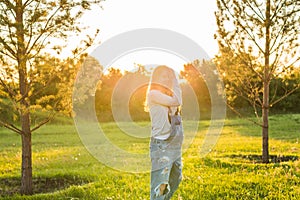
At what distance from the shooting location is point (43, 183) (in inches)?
340

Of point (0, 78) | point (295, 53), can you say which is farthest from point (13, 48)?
point (295, 53)

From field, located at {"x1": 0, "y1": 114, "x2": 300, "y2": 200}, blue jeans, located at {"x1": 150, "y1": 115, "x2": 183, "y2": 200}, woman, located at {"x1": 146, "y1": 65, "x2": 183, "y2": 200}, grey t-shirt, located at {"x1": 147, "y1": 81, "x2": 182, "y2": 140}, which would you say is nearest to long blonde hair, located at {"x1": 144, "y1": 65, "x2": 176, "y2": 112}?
woman, located at {"x1": 146, "y1": 65, "x2": 183, "y2": 200}

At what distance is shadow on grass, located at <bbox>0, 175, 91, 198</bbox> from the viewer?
7883 mm

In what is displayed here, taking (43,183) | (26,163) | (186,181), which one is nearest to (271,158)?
(186,181)

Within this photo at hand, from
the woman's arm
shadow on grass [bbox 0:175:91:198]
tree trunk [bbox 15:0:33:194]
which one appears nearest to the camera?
the woman's arm

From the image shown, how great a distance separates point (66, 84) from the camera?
8.04 metres

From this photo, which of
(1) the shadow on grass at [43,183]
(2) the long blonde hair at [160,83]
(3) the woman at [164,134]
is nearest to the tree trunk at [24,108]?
(1) the shadow on grass at [43,183]

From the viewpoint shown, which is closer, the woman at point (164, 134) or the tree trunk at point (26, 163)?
the woman at point (164, 134)

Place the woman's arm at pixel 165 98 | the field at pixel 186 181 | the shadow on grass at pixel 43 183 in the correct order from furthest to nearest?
the shadow on grass at pixel 43 183, the field at pixel 186 181, the woman's arm at pixel 165 98

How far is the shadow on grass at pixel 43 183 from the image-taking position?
7883mm

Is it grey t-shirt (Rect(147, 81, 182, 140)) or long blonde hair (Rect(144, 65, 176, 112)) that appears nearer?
grey t-shirt (Rect(147, 81, 182, 140))

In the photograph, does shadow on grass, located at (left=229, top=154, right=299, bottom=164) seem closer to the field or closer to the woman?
the field

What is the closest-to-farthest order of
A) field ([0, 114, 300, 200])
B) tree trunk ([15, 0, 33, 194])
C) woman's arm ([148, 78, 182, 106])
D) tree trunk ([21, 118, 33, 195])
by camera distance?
woman's arm ([148, 78, 182, 106]), field ([0, 114, 300, 200]), tree trunk ([15, 0, 33, 194]), tree trunk ([21, 118, 33, 195])

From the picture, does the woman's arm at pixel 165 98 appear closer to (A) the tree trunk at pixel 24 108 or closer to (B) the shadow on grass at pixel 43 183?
(A) the tree trunk at pixel 24 108
